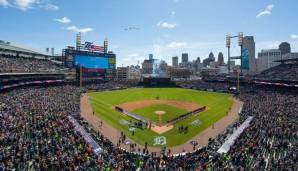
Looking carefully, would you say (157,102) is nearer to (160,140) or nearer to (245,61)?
(160,140)

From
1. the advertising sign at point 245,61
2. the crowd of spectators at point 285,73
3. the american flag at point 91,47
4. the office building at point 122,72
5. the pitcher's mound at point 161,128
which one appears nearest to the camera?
the pitcher's mound at point 161,128

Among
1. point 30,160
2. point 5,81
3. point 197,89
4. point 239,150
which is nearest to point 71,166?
point 30,160

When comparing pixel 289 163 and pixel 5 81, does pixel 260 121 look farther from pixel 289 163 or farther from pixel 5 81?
pixel 5 81

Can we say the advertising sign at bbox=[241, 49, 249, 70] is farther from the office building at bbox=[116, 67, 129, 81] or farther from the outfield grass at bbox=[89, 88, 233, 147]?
the office building at bbox=[116, 67, 129, 81]

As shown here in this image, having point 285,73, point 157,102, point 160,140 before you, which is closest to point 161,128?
point 160,140

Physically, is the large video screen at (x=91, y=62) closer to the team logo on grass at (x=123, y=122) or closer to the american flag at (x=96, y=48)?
the american flag at (x=96, y=48)

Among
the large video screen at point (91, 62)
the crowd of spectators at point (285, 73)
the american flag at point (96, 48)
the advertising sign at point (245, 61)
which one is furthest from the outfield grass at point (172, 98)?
the american flag at point (96, 48)
